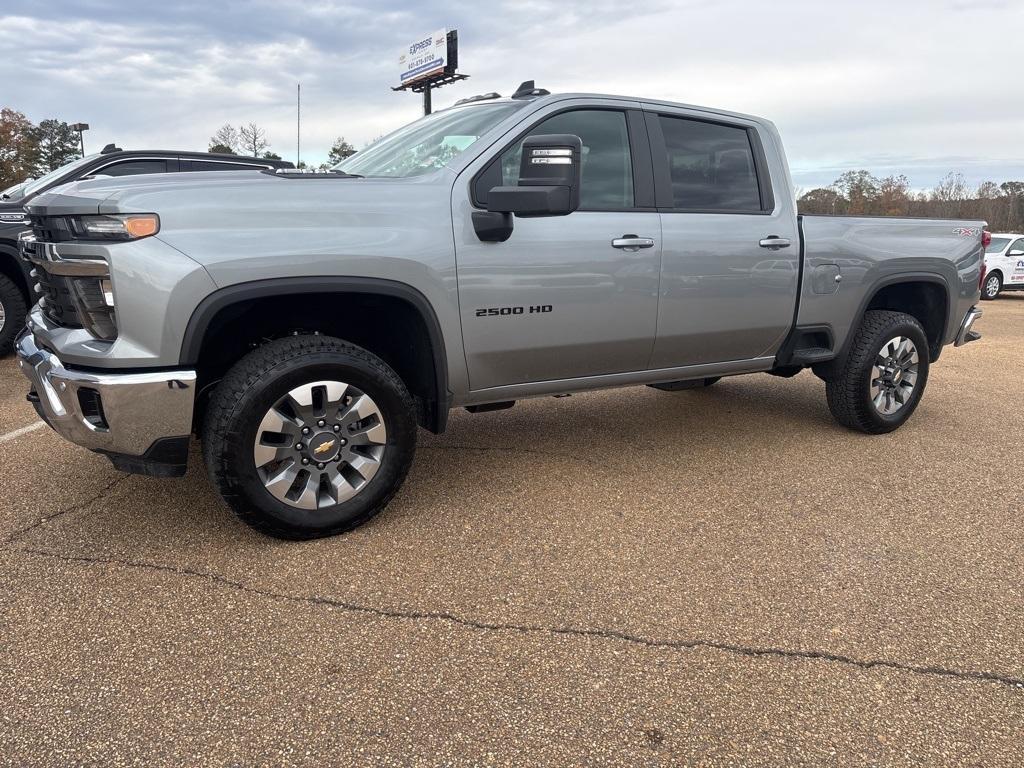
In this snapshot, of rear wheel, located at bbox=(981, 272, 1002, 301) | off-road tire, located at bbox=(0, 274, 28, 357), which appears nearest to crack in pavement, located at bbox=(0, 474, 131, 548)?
off-road tire, located at bbox=(0, 274, 28, 357)

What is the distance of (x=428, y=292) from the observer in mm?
3105

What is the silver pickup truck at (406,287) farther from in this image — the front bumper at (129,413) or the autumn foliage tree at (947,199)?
the autumn foliage tree at (947,199)

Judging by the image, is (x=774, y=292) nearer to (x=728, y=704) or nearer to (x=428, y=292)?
(x=428, y=292)

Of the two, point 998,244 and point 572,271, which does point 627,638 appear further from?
point 998,244

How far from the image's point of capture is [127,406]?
105 inches

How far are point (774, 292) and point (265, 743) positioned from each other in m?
3.33

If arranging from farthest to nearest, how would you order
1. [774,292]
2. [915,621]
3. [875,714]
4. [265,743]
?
[774,292], [915,621], [875,714], [265,743]

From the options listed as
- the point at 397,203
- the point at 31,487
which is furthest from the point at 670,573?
the point at 31,487

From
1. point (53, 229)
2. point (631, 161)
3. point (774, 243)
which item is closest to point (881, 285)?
point (774, 243)

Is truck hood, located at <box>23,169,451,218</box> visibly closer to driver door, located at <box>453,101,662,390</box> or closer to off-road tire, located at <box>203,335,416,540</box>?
driver door, located at <box>453,101,662,390</box>

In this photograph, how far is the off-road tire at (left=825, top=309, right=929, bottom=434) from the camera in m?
4.60

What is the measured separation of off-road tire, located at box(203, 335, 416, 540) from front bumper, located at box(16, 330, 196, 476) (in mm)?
134

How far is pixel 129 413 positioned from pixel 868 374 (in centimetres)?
406

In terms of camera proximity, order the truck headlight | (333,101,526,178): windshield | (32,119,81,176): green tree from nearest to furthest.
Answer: the truck headlight
(333,101,526,178): windshield
(32,119,81,176): green tree
